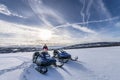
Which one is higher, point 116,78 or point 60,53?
point 60,53

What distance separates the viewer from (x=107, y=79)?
1088 centimetres

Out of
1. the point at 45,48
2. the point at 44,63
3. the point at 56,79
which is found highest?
the point at 45,48

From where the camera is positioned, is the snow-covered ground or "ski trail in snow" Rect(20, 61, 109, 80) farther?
the snow-covered ground

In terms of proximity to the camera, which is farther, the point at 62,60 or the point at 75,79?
the point at 62,60

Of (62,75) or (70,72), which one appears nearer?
(62,75)

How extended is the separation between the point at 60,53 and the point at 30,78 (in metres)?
9.83

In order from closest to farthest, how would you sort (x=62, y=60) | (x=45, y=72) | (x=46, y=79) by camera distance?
(x=46, y=79), (x=45, y=72), (x=62, y=60)

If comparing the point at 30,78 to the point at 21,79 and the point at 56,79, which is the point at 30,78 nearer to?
the point at 21,79

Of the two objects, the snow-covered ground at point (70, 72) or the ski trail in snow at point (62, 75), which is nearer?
the ski trail in snow at point (62, 75)

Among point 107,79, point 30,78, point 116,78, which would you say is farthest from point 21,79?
point 116,78

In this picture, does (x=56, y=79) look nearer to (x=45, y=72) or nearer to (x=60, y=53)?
(x=45, y=72)

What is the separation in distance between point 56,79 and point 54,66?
203 inches

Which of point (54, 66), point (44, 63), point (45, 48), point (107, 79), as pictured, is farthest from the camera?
point (45, 48)

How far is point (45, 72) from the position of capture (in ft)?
44.4
